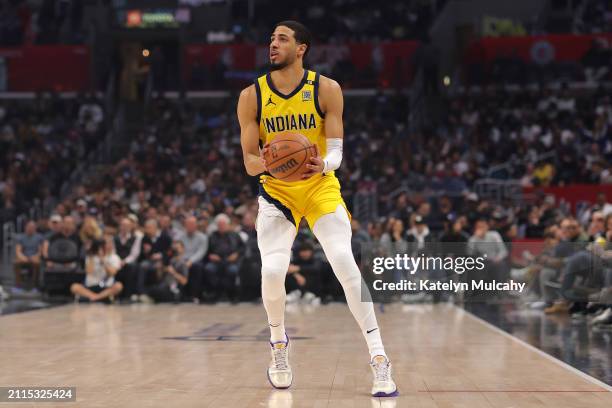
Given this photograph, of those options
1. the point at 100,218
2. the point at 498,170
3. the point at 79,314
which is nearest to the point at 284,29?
the point at 79,314

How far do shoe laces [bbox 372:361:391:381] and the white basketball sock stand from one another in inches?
3.8

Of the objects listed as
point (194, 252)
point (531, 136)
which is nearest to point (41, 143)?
point (194, 252)

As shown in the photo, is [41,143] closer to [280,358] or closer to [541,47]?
[541,47]

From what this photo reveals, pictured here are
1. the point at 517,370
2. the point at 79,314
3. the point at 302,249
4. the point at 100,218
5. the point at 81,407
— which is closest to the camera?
the point at 81,407

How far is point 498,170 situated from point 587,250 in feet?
35.6

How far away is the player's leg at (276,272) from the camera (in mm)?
6648

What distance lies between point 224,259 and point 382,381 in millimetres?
10823

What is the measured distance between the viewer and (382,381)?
6.33m

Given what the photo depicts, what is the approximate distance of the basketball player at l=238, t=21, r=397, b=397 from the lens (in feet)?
21.7

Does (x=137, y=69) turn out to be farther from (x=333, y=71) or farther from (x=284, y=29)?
(x=284, y=29)

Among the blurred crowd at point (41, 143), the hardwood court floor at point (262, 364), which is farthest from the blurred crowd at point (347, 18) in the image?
the hardwood court floor at point (262, 364)

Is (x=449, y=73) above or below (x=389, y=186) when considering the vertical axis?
above

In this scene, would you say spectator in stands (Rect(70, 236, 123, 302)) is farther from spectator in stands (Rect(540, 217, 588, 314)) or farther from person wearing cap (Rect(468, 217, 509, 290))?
spectator in stands (Rect(540, 217, 588, 314))

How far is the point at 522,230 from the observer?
753 inches
